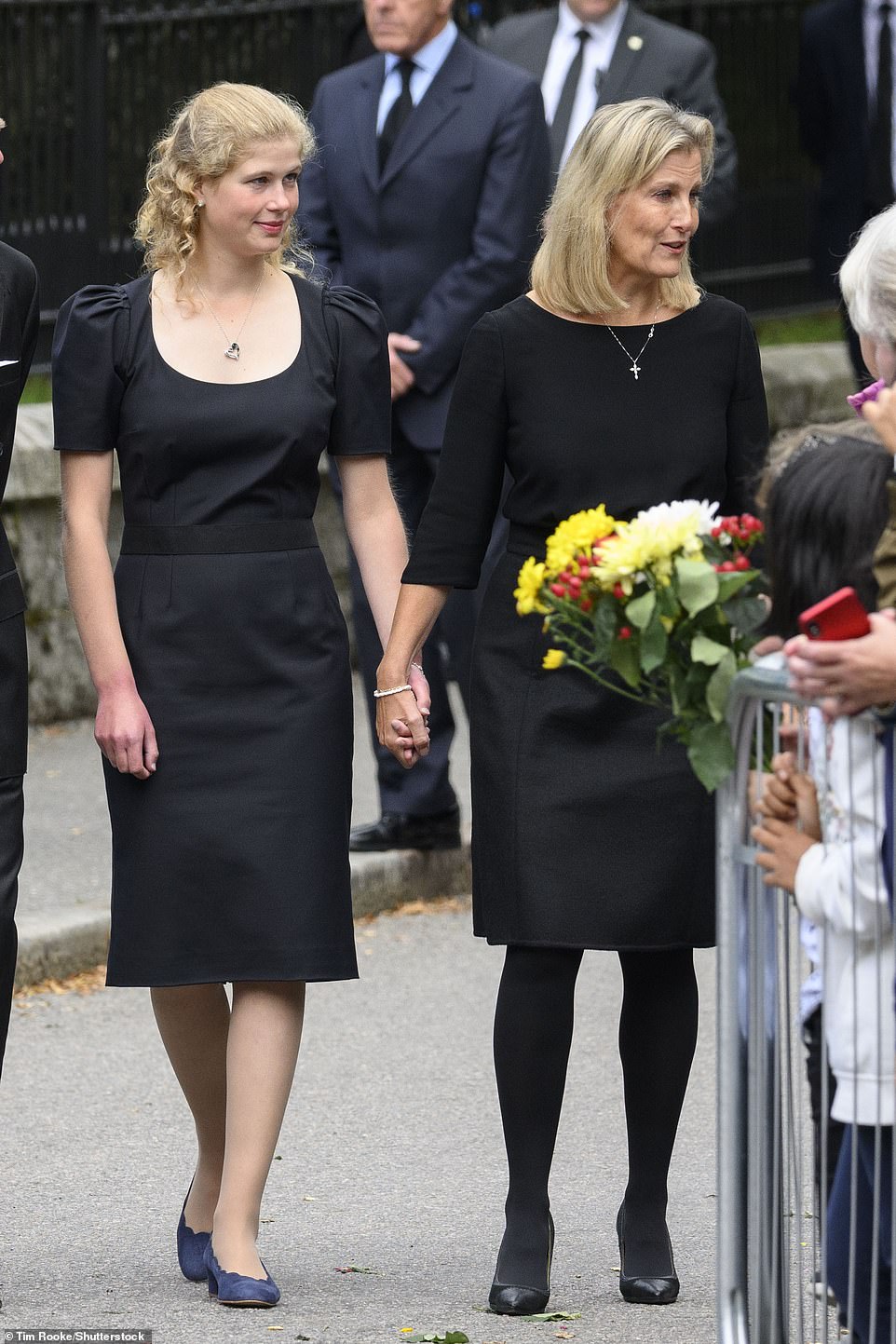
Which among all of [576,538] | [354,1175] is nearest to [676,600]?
[576,538]

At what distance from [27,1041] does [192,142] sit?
2531 millimetres

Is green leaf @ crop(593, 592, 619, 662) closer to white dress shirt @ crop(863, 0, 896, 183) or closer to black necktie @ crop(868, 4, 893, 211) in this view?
black necktie @ crop(868, 4, 893, 211)

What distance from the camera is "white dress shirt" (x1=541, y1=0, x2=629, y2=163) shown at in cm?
776

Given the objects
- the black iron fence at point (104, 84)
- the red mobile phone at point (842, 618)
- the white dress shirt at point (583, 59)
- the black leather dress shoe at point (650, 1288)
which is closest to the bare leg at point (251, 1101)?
the black leather dress shoe at point (650, 1288)

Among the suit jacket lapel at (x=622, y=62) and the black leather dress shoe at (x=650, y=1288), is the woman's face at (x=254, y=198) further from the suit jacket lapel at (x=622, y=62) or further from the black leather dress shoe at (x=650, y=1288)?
the suit jacket lapel at (x=622, y=62)

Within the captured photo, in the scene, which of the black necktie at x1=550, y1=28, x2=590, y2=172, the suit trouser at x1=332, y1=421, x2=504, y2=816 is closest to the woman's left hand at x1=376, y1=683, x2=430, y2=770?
the suit trouser at x1=332, y1=421, x2=504, y2=816

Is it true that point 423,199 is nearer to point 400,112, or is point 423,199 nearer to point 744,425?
point 400,112

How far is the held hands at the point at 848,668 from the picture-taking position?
10.1 ft

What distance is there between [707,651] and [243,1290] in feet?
5.10

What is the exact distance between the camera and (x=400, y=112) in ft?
24.1

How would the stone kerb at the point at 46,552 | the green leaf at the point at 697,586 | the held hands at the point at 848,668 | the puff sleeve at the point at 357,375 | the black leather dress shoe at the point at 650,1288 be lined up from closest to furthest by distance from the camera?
the held hands at the point at 848,668 < the green leaf at the point at 697,586 < the black leather dress shoe at the point at 650,1288 < the puff sleeve at the point at 357,375 < the stone kerb at the point at 46,552

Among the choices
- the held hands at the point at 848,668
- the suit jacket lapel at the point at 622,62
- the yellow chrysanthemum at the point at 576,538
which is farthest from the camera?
the suit jacket lapel at the point at 622,62

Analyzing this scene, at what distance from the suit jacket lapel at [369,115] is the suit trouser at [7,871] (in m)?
3.33

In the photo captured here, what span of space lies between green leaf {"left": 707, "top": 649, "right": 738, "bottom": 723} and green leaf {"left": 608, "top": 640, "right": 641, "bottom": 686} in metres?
0.12
